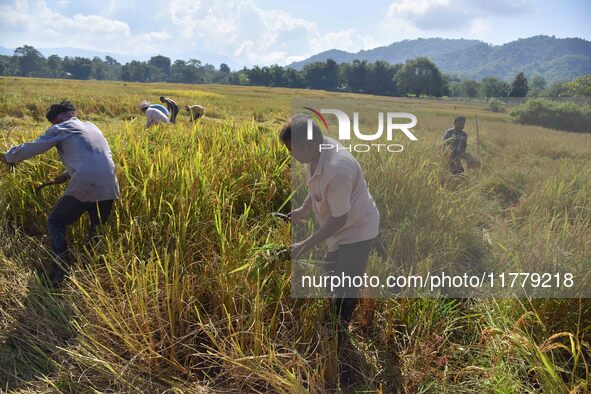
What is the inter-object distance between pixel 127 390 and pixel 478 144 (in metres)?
3.24

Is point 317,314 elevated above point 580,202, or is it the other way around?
point 580,202

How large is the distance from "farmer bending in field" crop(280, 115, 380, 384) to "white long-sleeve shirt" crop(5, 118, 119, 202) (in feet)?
5.08

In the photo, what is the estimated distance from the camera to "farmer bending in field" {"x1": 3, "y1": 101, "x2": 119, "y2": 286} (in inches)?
110

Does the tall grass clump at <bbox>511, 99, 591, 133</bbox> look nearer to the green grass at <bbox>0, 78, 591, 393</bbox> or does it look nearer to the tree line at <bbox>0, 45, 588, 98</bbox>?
the green grass at <bbox>0, 78, 591, 393</bbox>

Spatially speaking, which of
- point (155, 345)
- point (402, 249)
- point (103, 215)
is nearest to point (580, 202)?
point (402, 249)

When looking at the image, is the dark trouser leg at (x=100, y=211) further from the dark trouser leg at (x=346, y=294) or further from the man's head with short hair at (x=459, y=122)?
the man's head with short hair at (x=459, y=122)

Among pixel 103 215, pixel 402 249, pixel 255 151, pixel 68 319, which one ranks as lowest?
pixel 68 319

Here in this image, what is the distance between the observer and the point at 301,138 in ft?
6.26

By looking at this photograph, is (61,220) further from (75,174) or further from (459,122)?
(459,122)

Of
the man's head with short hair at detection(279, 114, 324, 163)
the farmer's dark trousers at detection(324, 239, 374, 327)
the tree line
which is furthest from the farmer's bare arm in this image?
the tree line

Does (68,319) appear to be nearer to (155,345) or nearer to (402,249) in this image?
(155,345)

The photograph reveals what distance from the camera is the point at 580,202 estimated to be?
112 inches

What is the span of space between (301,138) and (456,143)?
2.16m

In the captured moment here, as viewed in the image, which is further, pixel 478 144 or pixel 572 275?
pixel 478 144
